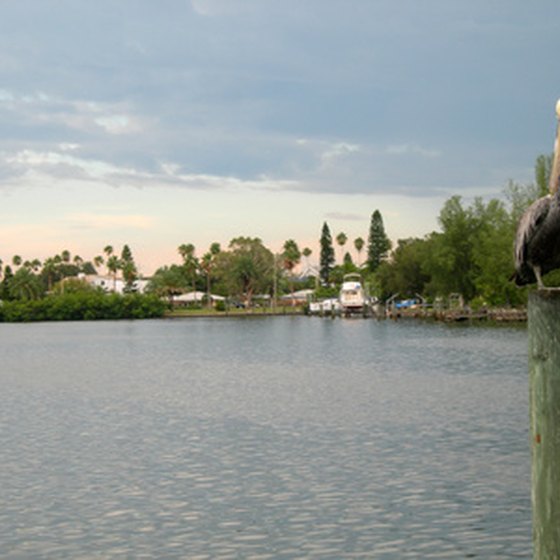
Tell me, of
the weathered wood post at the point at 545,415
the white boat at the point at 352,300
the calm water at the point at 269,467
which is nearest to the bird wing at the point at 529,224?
the weathered wood post at the point at 545,415

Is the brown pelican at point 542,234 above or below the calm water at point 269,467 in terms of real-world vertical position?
above

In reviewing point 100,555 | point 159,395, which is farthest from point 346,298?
point 100,555

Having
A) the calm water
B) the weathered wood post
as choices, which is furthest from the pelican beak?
the calm water

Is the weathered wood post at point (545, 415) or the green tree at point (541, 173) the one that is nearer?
the weathered wood post at point (545, 415)

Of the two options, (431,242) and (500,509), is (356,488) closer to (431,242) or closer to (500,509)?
(500,509)

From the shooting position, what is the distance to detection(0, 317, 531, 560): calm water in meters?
17.0

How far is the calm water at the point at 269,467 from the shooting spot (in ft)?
55.6

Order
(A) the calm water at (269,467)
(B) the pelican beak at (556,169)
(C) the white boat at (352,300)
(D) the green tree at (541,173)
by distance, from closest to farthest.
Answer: (B) the pelican beak at (556,169)
(A) the calm water at (269,467)
(D) the green tree at (541,173)
(C) the white boat at (352,300)

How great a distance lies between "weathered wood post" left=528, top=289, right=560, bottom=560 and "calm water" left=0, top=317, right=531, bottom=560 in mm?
11927

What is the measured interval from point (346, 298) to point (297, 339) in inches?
2538

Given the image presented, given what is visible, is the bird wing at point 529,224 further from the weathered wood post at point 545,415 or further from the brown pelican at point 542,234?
the weathered wood post at point 545,415

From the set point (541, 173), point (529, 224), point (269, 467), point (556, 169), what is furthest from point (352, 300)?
point (556, 169)

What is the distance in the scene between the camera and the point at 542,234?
4.80 m

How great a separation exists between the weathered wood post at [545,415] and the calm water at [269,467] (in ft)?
39.1
